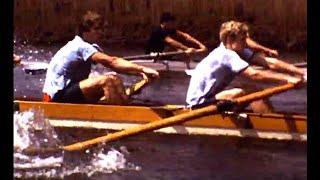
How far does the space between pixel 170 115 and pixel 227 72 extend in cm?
53

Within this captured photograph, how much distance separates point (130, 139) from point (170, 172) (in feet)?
2.82

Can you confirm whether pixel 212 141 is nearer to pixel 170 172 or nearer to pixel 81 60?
pixel 170 172

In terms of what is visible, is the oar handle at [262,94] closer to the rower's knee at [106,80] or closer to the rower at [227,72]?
the rower at [227,72]

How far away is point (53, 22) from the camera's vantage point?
13.5m

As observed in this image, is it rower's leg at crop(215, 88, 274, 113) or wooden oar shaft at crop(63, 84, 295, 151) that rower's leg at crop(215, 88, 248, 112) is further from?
wooden oar shaft at crop(63, 84, 295, 151)

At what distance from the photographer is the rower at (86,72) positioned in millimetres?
5473

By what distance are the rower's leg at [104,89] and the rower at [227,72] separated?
1.89 ft

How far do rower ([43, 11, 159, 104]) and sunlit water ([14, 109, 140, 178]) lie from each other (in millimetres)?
257

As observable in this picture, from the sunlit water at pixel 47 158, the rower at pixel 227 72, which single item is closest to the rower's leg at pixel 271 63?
the rower at pixel 227 72

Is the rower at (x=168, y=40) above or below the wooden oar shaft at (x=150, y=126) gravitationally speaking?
above

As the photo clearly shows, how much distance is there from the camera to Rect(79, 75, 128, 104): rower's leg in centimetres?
558

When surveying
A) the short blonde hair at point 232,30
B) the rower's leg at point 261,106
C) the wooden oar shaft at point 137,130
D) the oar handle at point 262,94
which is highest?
the short blonde hair at point 232,30

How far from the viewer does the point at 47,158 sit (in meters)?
5.14

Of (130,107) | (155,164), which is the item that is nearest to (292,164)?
(155,164)
